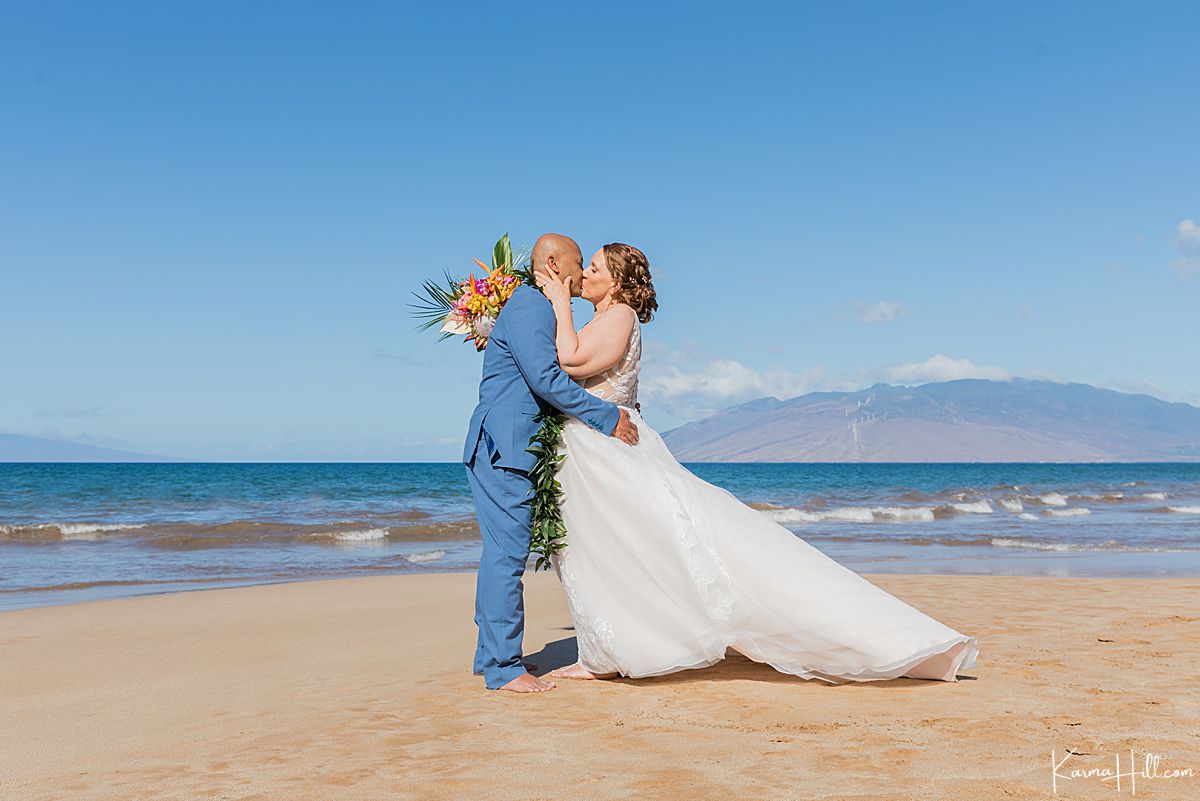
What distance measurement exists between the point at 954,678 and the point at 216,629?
5436 millimetres

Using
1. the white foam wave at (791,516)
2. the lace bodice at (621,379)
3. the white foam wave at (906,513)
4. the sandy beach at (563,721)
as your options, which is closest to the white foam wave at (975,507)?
the white foam wave at (906,513)

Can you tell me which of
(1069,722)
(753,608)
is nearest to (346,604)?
(753,608)

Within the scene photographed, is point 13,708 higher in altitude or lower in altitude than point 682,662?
lower

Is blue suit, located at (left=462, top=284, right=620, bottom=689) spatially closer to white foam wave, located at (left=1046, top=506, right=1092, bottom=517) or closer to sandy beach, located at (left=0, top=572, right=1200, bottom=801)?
sandy beach, located at (left=0, top=572, right=1200, bottom=801)

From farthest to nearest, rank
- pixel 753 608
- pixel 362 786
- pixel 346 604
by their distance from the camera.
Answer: pixel 346 604 < pixel 753 608 < pixel 362 786

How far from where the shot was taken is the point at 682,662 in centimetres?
429

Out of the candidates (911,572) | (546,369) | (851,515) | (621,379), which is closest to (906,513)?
(851,515)

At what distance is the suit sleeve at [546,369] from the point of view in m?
4.32

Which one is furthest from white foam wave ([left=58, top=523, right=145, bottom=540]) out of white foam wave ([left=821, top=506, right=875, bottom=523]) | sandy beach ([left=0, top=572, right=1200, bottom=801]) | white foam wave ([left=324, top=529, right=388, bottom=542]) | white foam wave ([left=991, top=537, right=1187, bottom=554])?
white foam wave ([left=991, top=537, right=1187, bottom=554])

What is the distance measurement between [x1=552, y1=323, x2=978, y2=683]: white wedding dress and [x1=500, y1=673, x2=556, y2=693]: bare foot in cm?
30

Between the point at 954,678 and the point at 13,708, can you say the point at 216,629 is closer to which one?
the point at 13,708

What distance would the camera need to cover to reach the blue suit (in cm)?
436

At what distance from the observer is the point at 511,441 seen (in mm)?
4426

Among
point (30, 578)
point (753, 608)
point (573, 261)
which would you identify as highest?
point (573, 261)
